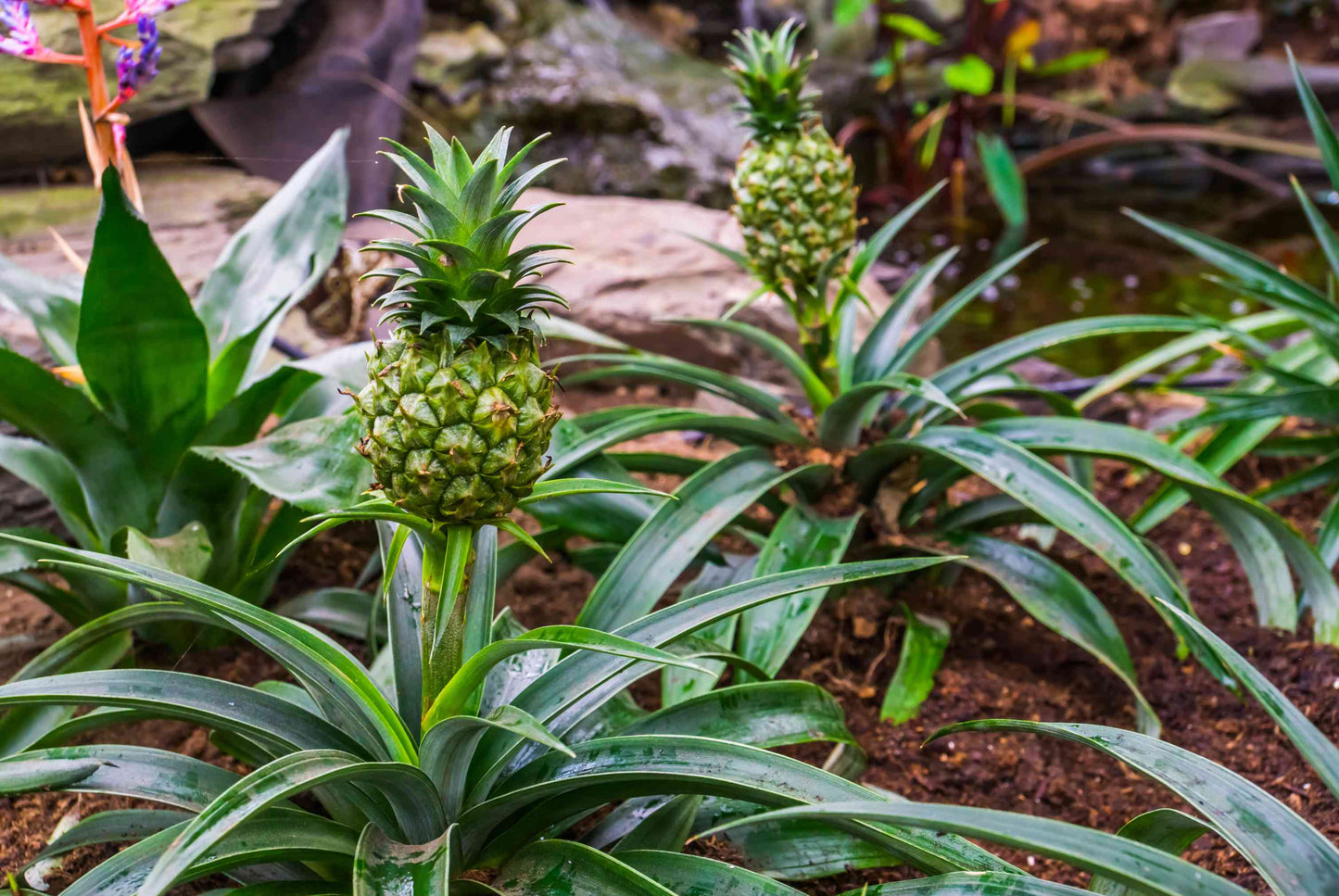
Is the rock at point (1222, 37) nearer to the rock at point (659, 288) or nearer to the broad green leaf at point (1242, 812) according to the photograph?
the rock at point (659, 288)

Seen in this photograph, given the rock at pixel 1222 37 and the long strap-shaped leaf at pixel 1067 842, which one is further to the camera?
the rock at pixel 1222 37

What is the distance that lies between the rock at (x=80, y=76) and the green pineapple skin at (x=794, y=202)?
5.54ft

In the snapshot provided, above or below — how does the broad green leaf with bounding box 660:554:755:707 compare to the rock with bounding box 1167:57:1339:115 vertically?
below

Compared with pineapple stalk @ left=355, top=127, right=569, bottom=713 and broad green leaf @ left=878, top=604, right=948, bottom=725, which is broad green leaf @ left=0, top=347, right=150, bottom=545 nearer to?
pineapple stalk @ left=355, top=127, right=569, bottom=713

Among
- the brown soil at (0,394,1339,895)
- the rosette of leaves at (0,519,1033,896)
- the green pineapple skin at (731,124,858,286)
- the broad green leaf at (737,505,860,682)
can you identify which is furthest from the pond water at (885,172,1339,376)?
the rosette of leaves at (0,519,1033,896)

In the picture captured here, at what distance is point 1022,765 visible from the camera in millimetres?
1882

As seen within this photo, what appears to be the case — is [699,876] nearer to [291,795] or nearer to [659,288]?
[291,795]

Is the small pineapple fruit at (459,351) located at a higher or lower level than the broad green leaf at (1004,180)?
higher

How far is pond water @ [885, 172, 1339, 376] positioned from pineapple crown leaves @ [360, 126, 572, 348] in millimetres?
3300

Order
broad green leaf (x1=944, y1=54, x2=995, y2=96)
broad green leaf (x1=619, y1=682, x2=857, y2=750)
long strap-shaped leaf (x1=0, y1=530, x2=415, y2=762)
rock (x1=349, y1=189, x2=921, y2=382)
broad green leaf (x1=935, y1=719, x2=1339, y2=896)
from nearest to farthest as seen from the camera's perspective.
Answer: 1. broad green leaf (x1=935, y1=719, x2=1339, y2=896)
2. long strap-shaped leaf (x1=0, y1=530, x2=415, y2=762)
3. broad green leaf (x1=619, y1=682, x2=857, y2=750)
4. rock (x1=349, y1=189, x2=921, y2=382)
5. broad green leaf (x1=944, y1=54, x2=995, y2=96)

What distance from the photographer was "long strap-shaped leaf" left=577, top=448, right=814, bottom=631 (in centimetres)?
163

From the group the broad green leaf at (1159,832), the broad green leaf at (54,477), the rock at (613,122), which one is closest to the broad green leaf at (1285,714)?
the broad green leaf at (1159,832)

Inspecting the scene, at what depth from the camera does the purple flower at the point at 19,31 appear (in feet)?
5.63

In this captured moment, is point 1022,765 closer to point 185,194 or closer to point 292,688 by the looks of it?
point 292,688
